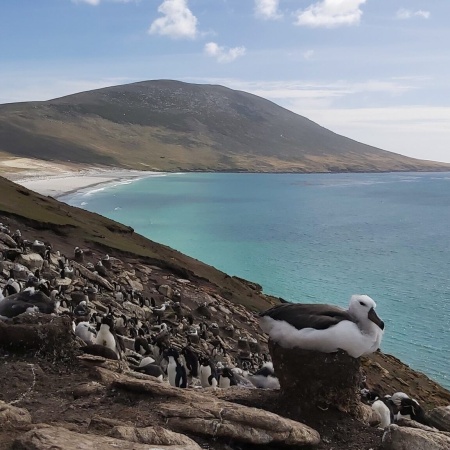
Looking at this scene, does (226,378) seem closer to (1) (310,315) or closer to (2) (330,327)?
(1) (310,315)

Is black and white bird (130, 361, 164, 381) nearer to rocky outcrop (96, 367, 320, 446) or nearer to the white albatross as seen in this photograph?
rocky outcrop (96, 367, 320, 446)

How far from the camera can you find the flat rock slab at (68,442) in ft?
20.9

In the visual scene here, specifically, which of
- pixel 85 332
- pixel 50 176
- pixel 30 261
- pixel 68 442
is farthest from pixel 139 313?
pixel 50 176

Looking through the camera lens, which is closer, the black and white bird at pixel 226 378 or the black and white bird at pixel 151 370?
the black and white bird at pixel 151 370

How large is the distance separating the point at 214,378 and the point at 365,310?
659 cm

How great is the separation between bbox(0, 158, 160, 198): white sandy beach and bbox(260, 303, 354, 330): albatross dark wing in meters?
96.3

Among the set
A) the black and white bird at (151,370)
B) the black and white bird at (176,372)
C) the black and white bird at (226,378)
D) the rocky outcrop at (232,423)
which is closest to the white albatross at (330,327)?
the rocky outcrop at (232,423)

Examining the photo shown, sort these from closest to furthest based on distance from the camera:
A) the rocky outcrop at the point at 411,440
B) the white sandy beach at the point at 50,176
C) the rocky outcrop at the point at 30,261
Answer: the rocky outcrop at the point at 411,440, the rocky outcrop at the point at 30,261, the white sandy beach at the point at 50,176

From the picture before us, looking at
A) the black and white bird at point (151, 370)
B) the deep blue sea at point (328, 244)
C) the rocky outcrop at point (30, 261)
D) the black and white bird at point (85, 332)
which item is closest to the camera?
the black and white bird at point (151, 370)

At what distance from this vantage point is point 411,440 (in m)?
8.34

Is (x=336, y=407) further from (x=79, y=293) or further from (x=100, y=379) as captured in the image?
(x=79, y=293)

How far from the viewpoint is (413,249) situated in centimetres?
7225

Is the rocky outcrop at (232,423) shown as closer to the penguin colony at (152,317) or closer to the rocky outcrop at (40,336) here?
the penguin colony at (152,317)

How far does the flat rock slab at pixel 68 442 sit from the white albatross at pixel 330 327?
Result: 2853 millimetres
